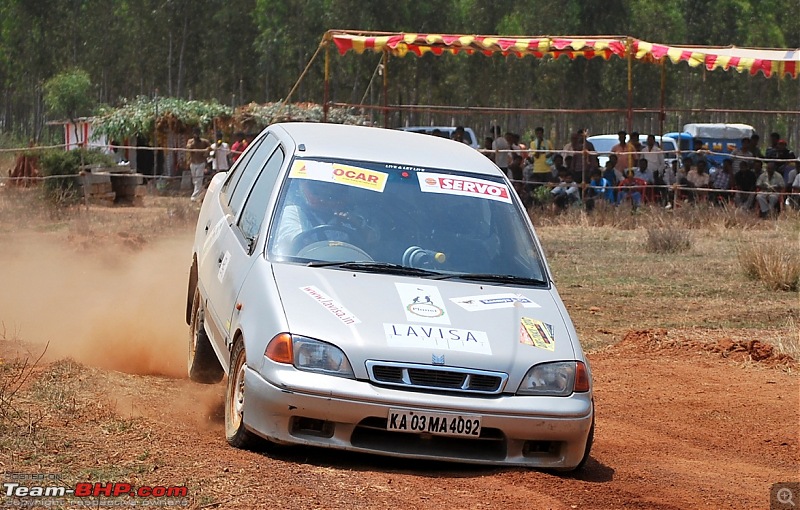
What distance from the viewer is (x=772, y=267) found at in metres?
13.2

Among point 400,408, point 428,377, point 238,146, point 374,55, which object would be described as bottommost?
point 238,146

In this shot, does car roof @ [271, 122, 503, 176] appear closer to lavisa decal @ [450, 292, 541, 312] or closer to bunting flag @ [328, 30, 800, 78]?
lavisa decal @ [450, 292, 541, 312]

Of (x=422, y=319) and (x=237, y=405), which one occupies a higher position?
(x=422, y=319)

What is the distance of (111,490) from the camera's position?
→ 14.5 ft

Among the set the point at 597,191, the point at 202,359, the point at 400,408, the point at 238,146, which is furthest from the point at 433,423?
the point at 238,146

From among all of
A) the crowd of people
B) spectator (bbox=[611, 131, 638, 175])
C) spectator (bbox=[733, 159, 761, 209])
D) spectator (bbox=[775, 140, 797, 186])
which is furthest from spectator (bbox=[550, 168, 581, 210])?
spectator (bbox=[775, 140, 797, 186])

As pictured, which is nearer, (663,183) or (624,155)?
(663,183)

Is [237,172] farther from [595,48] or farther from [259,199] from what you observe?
[595,48]

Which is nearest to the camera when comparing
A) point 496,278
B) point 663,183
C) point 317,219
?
point 496,278

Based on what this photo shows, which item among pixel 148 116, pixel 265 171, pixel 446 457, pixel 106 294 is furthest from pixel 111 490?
pixel 148 116

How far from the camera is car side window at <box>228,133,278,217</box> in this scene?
7.13m

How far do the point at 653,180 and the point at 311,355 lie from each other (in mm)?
17410

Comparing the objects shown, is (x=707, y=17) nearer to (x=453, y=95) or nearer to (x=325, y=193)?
(x=453, y=95)

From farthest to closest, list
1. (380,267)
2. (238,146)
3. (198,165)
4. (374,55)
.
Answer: (374,55) < (198,165) < (238,146) < (380,267)
